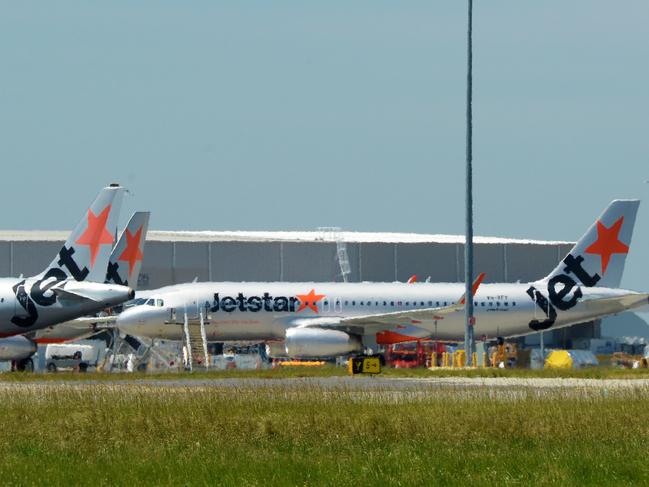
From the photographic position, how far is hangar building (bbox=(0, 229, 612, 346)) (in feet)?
354

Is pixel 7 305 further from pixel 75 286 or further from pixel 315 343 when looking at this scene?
pixel 315 343

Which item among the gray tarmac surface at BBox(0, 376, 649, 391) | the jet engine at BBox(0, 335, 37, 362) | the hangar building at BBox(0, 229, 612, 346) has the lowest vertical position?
the jet engine at BBox(0, 335, 37, 362)

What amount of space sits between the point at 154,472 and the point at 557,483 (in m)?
6.20

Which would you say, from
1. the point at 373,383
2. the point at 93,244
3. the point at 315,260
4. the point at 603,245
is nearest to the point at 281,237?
the point at 315,260

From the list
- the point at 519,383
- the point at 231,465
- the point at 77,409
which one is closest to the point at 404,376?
the point at 519,383

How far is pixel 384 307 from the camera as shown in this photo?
2965 inches

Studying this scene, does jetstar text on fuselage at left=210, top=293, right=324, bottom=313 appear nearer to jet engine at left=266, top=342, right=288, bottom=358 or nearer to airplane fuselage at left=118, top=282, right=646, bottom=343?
airplane fuselage at left=118, top=282, right=646, bottom=343

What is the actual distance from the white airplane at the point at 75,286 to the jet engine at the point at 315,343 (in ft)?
47.2

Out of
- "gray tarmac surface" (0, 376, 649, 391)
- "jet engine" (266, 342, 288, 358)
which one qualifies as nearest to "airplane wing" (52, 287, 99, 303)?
"gray tarmac surface" (0, 376, 649, 391)

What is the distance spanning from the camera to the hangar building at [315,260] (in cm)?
10775

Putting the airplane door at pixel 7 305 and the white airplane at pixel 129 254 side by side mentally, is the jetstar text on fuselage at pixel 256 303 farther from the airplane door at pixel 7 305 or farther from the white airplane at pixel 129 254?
the airplane door at pixel 7 305

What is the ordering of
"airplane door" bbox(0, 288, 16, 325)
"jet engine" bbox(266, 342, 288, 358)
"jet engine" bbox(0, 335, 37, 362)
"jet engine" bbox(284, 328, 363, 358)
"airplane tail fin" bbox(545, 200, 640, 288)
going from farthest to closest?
"airplane tail fin" bbox(545, 200, 640, 288) < "jet engine" bbox(266, 342, 288, 358) < "jet engine" bbox(284, 328, 363, 358) < "jet engine" bbox(0, 335, 37, 362) < "airplane door" bbox(0, 288, 16, 325)

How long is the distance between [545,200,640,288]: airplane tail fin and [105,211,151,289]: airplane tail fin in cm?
2388

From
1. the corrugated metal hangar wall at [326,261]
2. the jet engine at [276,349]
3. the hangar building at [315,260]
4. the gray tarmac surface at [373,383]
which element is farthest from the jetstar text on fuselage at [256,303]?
the corrugated metal hangar wall at [326,261]
